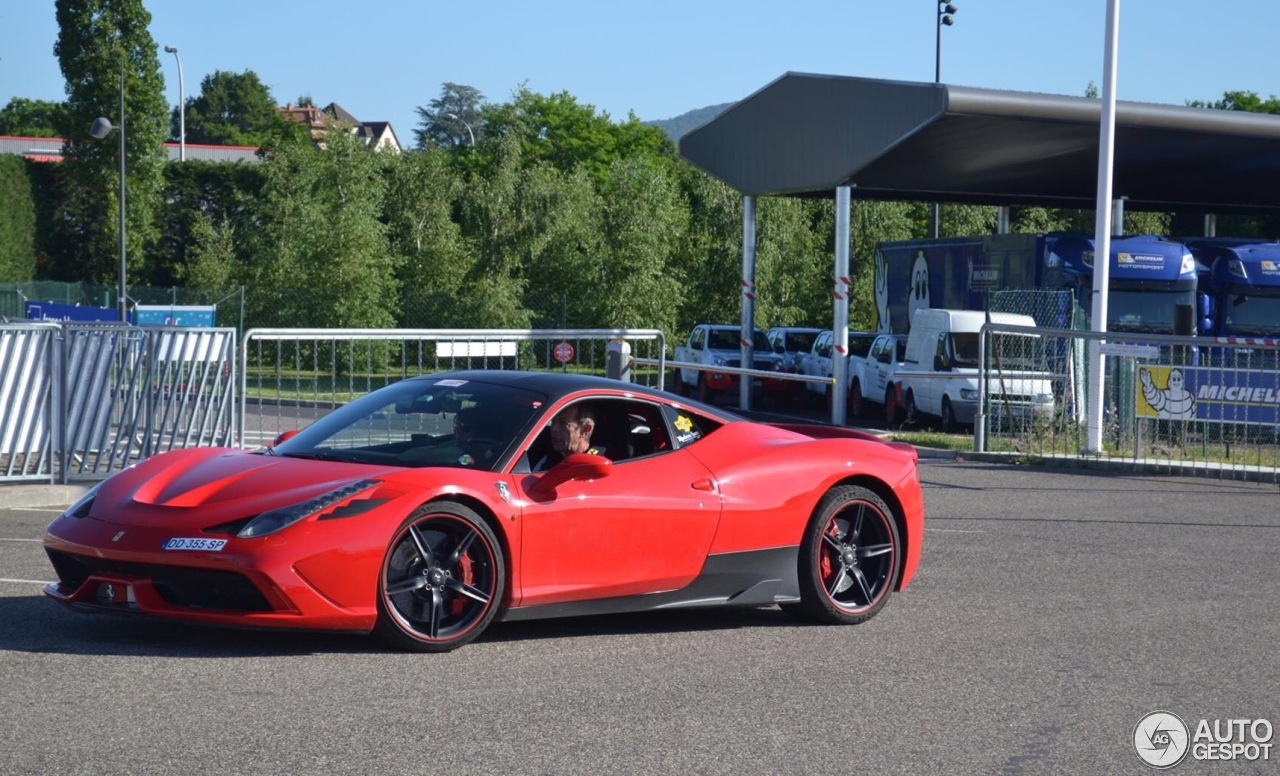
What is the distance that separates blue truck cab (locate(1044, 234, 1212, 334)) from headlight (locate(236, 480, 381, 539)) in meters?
22.0

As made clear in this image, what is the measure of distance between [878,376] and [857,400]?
1.58 meters

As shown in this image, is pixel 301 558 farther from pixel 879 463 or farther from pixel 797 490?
pixel 879 463

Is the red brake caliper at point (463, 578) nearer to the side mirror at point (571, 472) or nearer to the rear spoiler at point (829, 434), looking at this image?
the side mirror at point (571, 472)

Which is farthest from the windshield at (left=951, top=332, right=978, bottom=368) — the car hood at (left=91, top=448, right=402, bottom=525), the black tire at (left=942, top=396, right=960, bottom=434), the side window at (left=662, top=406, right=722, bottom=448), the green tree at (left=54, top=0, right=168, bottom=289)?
the green tree at (left=54, top=0, right=168, bottom=289)

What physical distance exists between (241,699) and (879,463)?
3.95 m

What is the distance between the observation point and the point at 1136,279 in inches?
1056

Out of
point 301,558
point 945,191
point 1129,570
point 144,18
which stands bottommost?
point 1129,570

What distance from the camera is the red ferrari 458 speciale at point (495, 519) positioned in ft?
21.2

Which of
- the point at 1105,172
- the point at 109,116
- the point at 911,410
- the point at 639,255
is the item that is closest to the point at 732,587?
the point at 1105,172

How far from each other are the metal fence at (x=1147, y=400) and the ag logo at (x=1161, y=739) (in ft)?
41.5

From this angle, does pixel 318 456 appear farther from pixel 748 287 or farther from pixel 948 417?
pixel 748 287

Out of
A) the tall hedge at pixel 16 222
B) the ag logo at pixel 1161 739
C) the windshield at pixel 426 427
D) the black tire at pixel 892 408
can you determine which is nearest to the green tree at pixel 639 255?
the black tire at pixel 892 408

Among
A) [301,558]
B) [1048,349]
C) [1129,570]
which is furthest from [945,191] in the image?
[301,558]

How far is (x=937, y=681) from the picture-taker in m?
6.73
